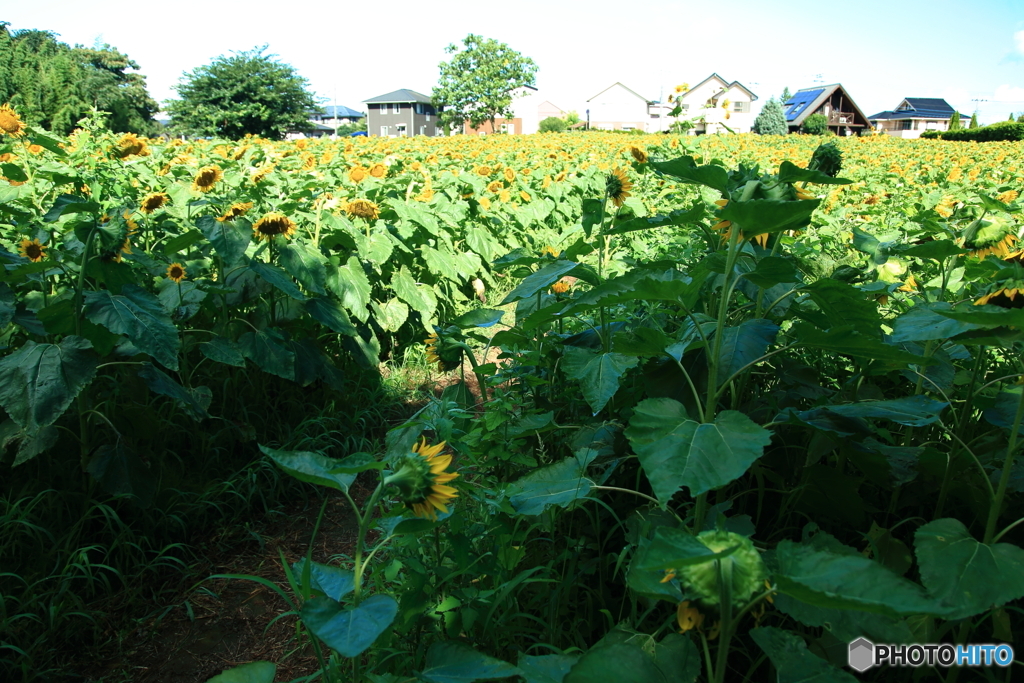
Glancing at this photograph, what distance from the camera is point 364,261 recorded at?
3627mm

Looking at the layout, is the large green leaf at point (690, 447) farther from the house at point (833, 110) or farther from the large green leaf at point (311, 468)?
the house at point (833, 110)

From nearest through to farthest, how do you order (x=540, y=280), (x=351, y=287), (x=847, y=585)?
(x=847, y=585) < (x=540, y=280) < (x=351, y=287)

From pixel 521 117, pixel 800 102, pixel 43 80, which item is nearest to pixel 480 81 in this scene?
pixel 521 117

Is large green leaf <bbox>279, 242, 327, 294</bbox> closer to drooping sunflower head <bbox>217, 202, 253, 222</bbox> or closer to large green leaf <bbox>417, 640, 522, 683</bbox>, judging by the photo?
drooping sunflower head <bbox>217, 202, 253, 222</bbox>

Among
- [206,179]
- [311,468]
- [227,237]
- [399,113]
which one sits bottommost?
[311,468]

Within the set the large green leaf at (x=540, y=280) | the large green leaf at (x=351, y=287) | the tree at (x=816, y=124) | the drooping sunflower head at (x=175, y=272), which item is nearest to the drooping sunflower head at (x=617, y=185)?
the large green leaf at (x=540, y=280)

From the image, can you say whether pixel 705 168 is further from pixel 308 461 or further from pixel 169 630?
pixel 169 630

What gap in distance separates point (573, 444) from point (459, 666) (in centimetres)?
78

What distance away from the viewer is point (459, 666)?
46.7 inches

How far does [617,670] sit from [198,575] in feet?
5.68

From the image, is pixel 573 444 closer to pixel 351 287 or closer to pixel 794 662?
pixel 794 662

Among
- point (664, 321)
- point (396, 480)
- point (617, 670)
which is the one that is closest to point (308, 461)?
point (396, 480)

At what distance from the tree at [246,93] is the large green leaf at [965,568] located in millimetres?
48128

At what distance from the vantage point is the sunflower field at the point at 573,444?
107 centimetres
